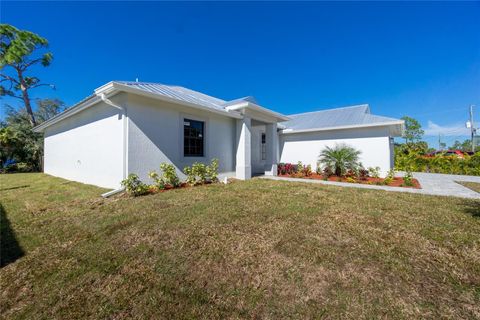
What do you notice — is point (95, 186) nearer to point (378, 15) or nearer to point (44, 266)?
point (44, 266)

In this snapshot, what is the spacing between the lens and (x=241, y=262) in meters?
2.75

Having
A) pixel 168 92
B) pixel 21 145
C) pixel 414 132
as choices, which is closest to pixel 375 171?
pixel 168 92

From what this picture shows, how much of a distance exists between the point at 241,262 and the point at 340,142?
12.1 meters

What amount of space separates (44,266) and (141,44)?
12687mm

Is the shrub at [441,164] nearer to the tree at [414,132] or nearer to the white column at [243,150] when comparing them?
the tree at [414,132]

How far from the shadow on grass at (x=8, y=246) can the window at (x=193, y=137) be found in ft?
17.6

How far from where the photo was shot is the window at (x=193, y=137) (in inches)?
335

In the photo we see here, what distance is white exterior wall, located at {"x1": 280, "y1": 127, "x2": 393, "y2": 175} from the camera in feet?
37.1

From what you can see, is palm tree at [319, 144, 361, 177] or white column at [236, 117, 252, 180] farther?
palm tree at [319, 144, 361, 177]

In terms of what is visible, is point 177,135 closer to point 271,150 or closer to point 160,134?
point 160,134

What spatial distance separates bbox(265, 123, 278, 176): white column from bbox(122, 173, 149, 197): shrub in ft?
23.9

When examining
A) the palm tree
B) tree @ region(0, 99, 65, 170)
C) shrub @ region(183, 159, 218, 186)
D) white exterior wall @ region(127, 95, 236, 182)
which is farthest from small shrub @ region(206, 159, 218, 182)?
tree @ region(0, 99, 65, 170)

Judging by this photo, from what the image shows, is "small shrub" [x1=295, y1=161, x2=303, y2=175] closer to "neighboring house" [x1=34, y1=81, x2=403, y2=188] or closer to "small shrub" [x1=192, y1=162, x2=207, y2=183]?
"neighboring house" [x1=34, y1=81, x2=403, y2=188]

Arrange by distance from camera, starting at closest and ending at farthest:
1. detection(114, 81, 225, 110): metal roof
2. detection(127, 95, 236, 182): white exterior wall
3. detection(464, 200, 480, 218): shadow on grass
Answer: detection(464, 200, 480, 218): shadow on grass
detection(127, 95, 236, 182): white exterior wall
detection(114, 81, 225, 110): metal roof
